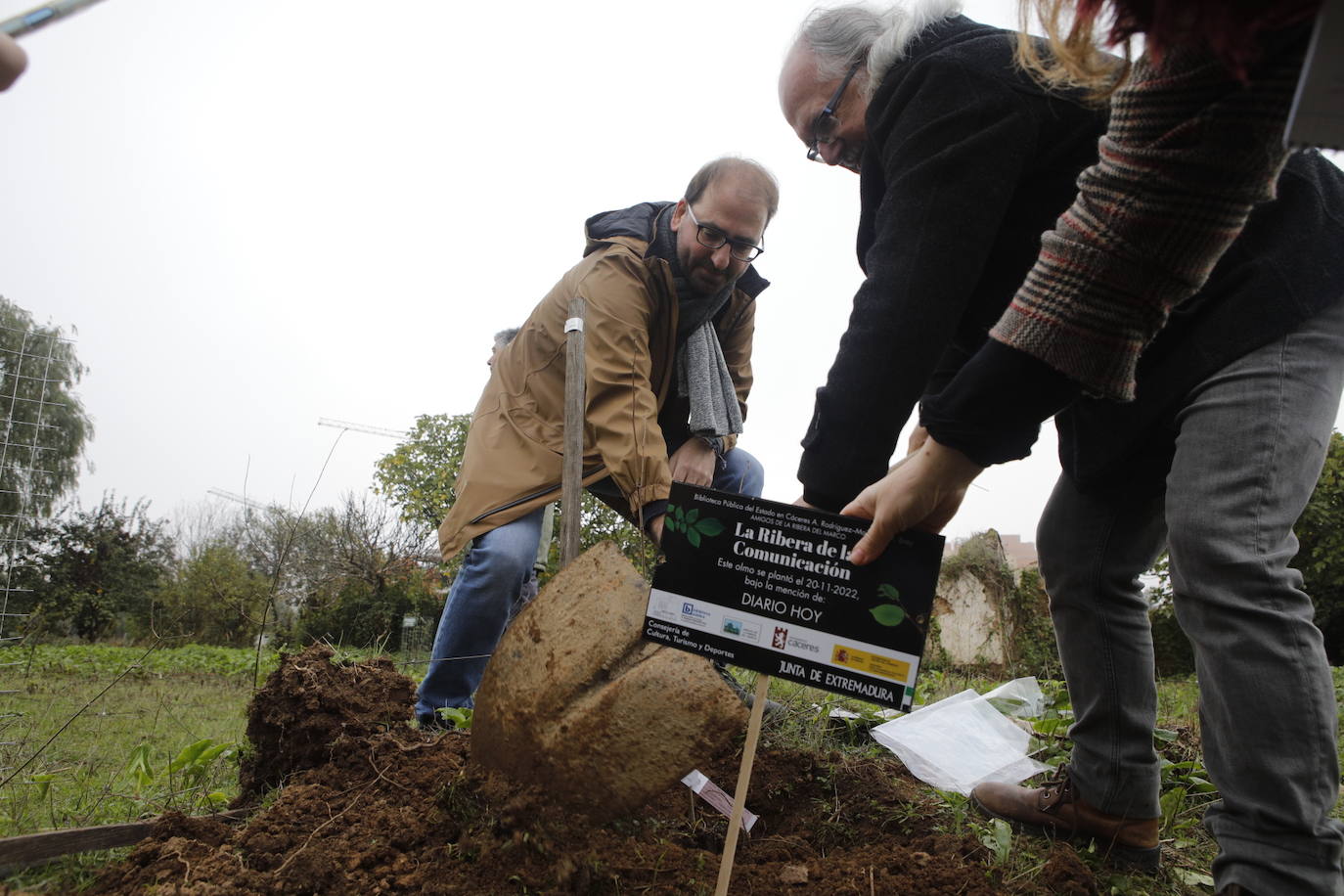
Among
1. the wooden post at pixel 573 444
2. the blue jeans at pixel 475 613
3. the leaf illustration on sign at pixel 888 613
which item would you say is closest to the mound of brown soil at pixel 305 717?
the blue jeans at pixel 475 613

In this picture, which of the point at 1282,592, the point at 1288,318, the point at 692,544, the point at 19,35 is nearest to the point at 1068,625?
the point at 1282,592

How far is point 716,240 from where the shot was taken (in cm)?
312

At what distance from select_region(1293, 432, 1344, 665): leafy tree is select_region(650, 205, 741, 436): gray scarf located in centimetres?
725

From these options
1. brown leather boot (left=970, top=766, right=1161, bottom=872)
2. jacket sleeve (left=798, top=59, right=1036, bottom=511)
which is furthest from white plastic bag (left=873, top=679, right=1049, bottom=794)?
jacket sleeve (left=798, top=59, right=1036, bottom=511)

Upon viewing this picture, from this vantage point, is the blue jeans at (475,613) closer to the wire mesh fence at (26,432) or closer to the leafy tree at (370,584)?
the leafy tree at (370,584)

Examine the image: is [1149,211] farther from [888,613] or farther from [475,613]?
[475,613]

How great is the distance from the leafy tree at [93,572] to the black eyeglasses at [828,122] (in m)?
17.1

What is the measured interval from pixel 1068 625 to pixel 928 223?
1162 mm

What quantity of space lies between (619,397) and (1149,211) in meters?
Answer: 2.00

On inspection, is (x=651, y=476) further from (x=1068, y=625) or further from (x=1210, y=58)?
(x=1210, y=58)

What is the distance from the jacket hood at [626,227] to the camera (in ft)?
10.4

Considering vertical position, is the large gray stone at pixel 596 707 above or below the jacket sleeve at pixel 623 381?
below

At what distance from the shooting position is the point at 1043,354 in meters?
1.18

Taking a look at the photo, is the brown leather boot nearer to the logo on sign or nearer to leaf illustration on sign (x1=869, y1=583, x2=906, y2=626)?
leaf illustration on sign (x1=869, y1=583, x2=906, y2=626)
